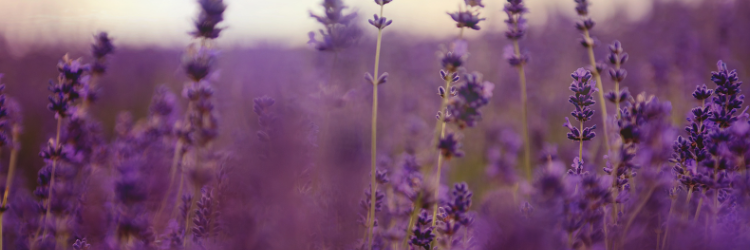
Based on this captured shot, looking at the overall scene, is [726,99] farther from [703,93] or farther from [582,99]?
[582,99]

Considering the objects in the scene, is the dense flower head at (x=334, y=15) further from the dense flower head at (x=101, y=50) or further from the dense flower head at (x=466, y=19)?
the dense flower head at (x=101, y=50)

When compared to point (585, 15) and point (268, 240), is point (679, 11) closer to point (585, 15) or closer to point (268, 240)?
point (585, 15)

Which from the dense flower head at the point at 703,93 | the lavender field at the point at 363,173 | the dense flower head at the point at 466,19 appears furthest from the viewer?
the dense flower head at the point at 703,93

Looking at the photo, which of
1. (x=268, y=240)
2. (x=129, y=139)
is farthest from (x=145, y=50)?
(x=268, y=240)

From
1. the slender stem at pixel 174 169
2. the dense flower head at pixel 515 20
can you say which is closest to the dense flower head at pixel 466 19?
the dense flower head at pixel 515 20

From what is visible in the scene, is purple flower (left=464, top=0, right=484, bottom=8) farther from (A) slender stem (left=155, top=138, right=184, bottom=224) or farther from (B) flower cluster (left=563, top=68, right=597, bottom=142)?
(A) slender stem (left=155, top=138, right=184, bottom=224)

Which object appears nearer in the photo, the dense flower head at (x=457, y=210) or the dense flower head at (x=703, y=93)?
the dense flower head at (x=457, y=210)
